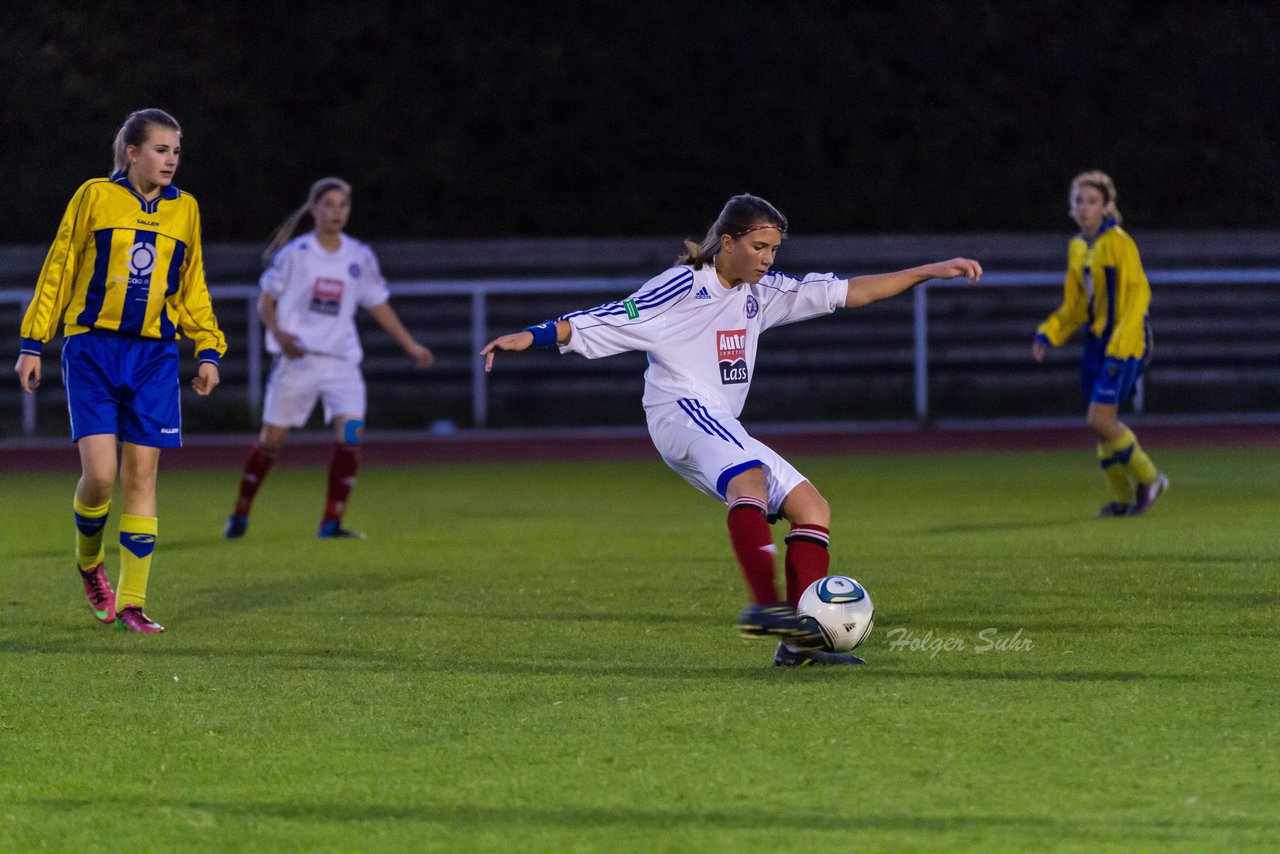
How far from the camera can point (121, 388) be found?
252 inches

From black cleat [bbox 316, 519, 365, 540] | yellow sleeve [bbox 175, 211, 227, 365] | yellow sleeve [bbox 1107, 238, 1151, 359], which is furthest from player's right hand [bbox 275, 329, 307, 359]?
yellow sleeve [bbox 1107, 238, 1151, 359]

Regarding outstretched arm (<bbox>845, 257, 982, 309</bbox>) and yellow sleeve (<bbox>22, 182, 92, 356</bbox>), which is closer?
outstretched arm (<bbox>845, 257, 982, 309</bbox>)

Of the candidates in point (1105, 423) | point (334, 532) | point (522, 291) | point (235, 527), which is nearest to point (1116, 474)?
point (1105, 423)

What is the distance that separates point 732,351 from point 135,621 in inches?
97.3

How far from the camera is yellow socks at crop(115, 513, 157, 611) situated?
6527mm

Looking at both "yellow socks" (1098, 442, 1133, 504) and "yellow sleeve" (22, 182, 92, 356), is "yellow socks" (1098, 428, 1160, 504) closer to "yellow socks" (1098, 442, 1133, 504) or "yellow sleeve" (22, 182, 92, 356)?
"yellow socks" (1098, 442, 1133, 504)

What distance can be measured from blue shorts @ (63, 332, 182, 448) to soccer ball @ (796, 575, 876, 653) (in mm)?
2567

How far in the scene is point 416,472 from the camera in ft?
47.5

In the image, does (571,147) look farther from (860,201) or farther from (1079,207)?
(1079,207)

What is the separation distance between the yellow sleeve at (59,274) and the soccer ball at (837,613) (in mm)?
2900

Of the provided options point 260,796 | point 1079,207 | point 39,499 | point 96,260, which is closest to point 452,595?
point 96,260

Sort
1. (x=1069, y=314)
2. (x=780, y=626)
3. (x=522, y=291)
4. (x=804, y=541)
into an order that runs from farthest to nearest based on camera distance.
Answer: (x=522, y=291) < (x=1069, y=314) < (x=804, y=541) < (x=780, y=626)

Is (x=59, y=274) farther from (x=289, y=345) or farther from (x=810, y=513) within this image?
(x=289, y=345)

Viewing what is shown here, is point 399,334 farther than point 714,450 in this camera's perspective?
Yes
